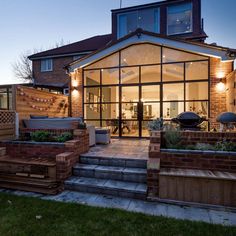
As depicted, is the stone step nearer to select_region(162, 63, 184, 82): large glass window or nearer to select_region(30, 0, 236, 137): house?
select_region(30, 0, 236, 137): house

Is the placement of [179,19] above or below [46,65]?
above

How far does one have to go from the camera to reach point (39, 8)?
40.6 feet

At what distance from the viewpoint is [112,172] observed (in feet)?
13.4

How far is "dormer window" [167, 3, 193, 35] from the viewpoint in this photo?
12.0 m

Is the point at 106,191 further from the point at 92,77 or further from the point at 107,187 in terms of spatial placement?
the point at 92,77

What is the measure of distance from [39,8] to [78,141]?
12.1 metres

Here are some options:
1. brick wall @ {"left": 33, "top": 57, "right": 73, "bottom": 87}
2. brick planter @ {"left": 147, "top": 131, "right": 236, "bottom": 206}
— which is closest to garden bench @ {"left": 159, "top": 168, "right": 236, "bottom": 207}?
brick planter @ {"left": 147, "top": 131, "right": 236, "bottom": 206}

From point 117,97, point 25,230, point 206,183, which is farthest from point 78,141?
point 117,97

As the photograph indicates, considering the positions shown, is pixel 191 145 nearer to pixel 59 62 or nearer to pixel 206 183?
pixel 206 183

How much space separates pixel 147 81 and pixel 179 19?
708 centimetres

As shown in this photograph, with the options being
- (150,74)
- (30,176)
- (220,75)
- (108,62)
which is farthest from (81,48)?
(30,176)

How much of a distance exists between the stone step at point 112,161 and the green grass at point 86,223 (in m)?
1.42

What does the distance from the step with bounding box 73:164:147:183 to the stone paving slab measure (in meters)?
0.52

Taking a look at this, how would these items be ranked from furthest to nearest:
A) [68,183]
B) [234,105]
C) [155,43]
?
[155,43] → [234,105] → [68,183]
